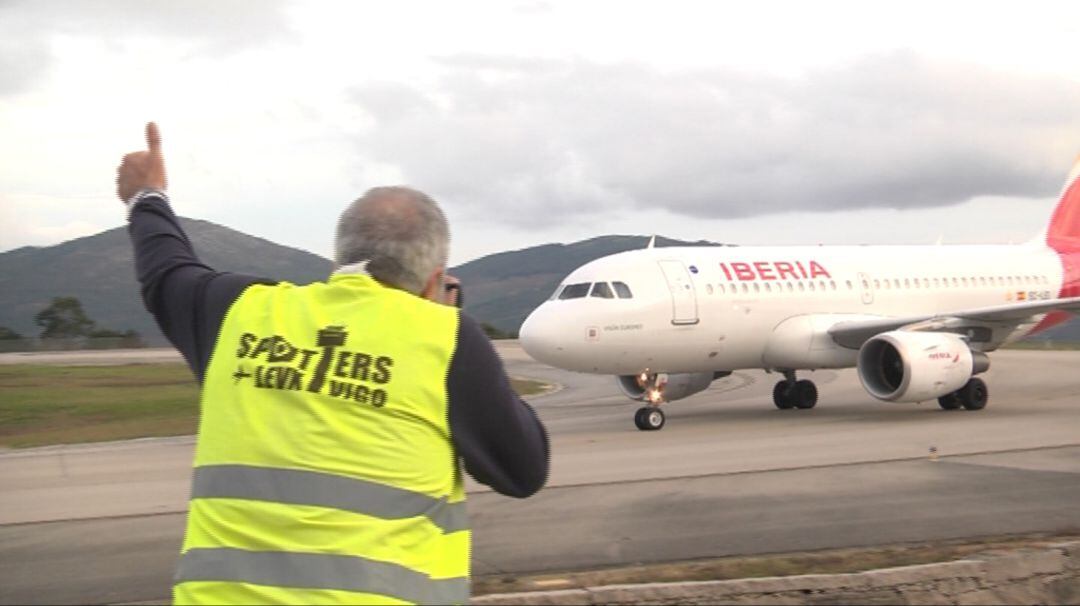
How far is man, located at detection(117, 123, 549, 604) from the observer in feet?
8.87

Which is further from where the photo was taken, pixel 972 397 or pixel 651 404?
pixel 972 397

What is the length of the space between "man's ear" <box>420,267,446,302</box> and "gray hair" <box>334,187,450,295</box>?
0.02m

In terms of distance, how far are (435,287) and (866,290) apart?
2130 centimetres

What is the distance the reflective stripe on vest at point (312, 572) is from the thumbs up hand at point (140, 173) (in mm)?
1116

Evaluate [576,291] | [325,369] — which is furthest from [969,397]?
[325,369]

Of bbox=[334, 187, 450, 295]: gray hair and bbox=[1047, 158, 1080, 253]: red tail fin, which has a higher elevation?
bbox=[1047, 158, 1080, 253]: red tail fin

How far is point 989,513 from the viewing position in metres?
9.73

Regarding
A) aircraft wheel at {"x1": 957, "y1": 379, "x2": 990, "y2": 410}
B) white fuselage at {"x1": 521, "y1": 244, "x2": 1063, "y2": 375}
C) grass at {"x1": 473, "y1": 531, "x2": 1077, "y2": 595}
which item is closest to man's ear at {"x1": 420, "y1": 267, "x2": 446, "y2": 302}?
grass at {"x1": 473, "y1": 531, "x2": 1077, "y2": 595}

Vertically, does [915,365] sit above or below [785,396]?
above

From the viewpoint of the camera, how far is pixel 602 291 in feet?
65.5

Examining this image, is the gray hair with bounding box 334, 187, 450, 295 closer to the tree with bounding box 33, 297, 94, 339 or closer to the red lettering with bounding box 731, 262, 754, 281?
the red lettering with bounding box 731, 262, 754, 281

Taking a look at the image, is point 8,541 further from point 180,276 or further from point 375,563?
point 375,563

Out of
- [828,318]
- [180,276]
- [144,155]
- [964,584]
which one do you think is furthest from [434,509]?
[828,318]

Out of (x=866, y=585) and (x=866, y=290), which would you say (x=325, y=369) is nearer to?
(x=866, y=585)
